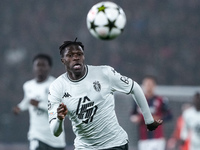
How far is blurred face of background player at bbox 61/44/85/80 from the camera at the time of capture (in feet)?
15.8

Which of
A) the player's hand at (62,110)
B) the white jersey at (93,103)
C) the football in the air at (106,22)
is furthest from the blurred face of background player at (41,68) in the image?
the player's hand at (62,110)

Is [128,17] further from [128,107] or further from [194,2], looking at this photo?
[128,107]

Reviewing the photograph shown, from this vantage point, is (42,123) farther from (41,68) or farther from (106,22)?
(106,22)

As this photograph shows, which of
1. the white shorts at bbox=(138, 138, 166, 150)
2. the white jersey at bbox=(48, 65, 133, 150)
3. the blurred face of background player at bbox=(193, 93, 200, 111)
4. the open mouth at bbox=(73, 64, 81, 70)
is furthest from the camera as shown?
the white shorts at bbox=(138, 138, 166, 150)

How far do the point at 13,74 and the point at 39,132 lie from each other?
27.3 feet

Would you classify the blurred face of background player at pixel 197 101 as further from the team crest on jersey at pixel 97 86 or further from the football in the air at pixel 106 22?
the team crest on jersey at pixel 97 86

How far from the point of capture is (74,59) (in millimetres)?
4797

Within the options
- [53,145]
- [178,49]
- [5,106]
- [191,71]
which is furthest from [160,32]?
[53,145]

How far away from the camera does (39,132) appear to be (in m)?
7.28

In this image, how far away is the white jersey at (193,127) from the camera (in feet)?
31.1

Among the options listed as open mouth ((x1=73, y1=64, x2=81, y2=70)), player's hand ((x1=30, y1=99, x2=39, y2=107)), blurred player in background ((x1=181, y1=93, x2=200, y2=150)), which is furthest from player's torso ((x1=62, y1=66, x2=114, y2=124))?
blurred player in background ((x1=181, y1=93, x2=200, y2=150))

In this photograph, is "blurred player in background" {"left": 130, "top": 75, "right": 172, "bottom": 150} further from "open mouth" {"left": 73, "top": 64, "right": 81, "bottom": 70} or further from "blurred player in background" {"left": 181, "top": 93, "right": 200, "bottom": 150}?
"open mouth" {"left": 73, "top": 64, "right": 81, "bottom": 70}

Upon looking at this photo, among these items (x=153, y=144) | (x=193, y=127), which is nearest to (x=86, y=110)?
(x=153, y=144)

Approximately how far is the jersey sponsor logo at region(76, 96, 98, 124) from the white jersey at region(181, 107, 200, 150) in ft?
16.0
